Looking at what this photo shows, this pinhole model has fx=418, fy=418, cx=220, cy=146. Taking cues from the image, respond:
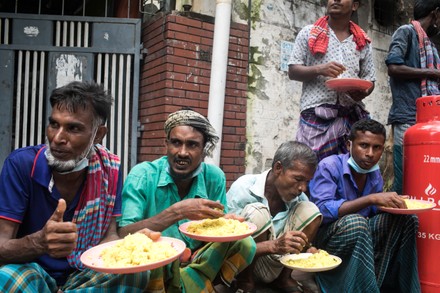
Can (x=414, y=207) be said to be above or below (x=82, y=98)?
below

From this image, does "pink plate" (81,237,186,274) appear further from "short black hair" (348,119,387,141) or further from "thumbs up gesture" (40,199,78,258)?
"short black hair" (348,119,387,141)

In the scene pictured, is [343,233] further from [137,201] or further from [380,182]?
[137,201]

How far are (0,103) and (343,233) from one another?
3.74 m

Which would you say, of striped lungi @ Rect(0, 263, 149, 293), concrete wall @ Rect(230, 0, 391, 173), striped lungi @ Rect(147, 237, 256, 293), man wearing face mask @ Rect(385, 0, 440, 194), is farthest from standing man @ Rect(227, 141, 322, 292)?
concrete wall @ Rect(230, 0, 391, 173)

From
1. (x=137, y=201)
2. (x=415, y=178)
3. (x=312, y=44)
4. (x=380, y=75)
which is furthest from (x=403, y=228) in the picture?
→ (x=380, y=75)

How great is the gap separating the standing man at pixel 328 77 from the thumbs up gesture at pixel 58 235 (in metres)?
2.33

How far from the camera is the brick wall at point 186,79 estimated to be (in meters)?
4.50

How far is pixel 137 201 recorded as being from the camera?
251 cm

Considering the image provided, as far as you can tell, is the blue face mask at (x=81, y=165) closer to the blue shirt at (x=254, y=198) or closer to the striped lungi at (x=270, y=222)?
the striped lungi at (x=270, y=222)

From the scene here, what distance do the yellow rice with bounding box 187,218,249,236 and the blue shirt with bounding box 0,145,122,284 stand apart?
0.66m

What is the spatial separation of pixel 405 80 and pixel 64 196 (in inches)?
119

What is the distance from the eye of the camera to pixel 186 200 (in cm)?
230

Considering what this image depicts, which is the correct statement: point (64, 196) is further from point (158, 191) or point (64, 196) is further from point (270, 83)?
point (270, 83)

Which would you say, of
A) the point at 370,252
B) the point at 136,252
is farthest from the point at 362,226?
the point at 136,252
